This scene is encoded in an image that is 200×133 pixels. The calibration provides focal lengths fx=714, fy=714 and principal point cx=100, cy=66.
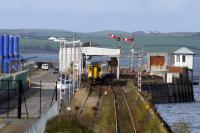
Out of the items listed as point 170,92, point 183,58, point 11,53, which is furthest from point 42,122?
point 183,58

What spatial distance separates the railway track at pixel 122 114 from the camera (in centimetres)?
4391

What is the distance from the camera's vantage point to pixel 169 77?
103 metres

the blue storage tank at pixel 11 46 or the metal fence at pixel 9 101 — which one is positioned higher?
the blue storage tank at pixel 11 46

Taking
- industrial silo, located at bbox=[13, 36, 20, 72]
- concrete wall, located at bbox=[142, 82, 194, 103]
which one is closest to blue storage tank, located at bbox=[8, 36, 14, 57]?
industrial silo, located at bbox=[13, 36, 20, 72]

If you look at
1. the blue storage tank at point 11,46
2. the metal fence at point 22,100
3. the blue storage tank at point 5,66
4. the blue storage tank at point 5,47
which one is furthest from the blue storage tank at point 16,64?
the metal fence at point 22,100

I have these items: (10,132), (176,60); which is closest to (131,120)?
(10,132)

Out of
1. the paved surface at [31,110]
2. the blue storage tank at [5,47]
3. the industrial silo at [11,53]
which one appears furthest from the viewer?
the industrial silo at [11,53]

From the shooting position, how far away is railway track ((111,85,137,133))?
4391 cm

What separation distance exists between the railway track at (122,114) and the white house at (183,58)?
49.2 metres

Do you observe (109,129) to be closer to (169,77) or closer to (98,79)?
(98,79)

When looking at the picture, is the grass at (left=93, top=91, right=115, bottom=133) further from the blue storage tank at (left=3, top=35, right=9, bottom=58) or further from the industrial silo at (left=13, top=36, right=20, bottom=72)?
the industrial silo at (left=13, top=36, right=20, bottom=72)

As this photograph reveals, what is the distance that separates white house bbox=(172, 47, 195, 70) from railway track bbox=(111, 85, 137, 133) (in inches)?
1937

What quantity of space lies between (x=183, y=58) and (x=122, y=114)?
71.2 meters

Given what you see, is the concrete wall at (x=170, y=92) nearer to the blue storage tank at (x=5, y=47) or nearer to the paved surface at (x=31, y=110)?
the paved surface at (x=31, y=110)
